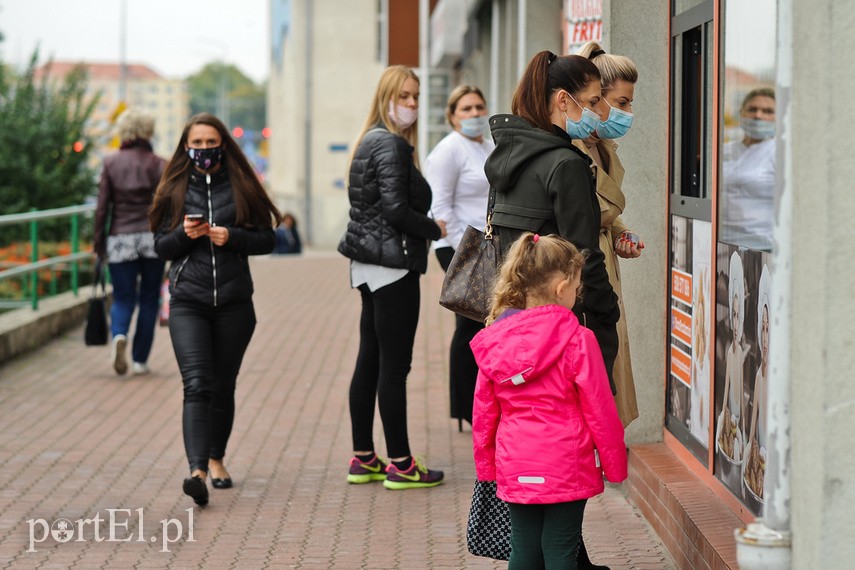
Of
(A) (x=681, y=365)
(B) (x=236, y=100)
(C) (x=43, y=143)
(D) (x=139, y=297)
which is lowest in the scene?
(A) (x=681, y=365)

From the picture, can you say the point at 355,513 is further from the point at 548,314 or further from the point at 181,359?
the point at 548,314

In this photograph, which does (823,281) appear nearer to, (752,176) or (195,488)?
(752,176)

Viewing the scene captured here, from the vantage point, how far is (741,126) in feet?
15.5

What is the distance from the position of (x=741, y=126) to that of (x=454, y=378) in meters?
3.20

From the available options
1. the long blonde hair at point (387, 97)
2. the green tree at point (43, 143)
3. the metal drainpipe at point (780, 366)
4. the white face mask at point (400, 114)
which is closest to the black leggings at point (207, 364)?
the long blonde hair at point (387, 97)

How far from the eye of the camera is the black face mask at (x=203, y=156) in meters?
6.47

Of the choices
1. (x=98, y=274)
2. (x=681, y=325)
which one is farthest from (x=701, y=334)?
(x=98, y=274)

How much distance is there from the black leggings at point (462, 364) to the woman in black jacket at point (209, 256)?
1.20 m

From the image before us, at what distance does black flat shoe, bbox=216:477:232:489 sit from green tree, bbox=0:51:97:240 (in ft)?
40.7

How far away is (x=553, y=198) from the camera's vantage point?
4.48 metres

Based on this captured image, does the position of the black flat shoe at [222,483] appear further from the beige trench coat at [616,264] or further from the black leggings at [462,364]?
the beige trench coat at [616,264]

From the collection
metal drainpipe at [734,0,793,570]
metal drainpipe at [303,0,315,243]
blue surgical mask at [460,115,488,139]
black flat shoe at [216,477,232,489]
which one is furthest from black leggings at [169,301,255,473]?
metal drainpipe at [303,0,315,243]

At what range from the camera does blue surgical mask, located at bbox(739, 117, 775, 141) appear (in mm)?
4373

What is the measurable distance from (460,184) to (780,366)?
4.26 meters
